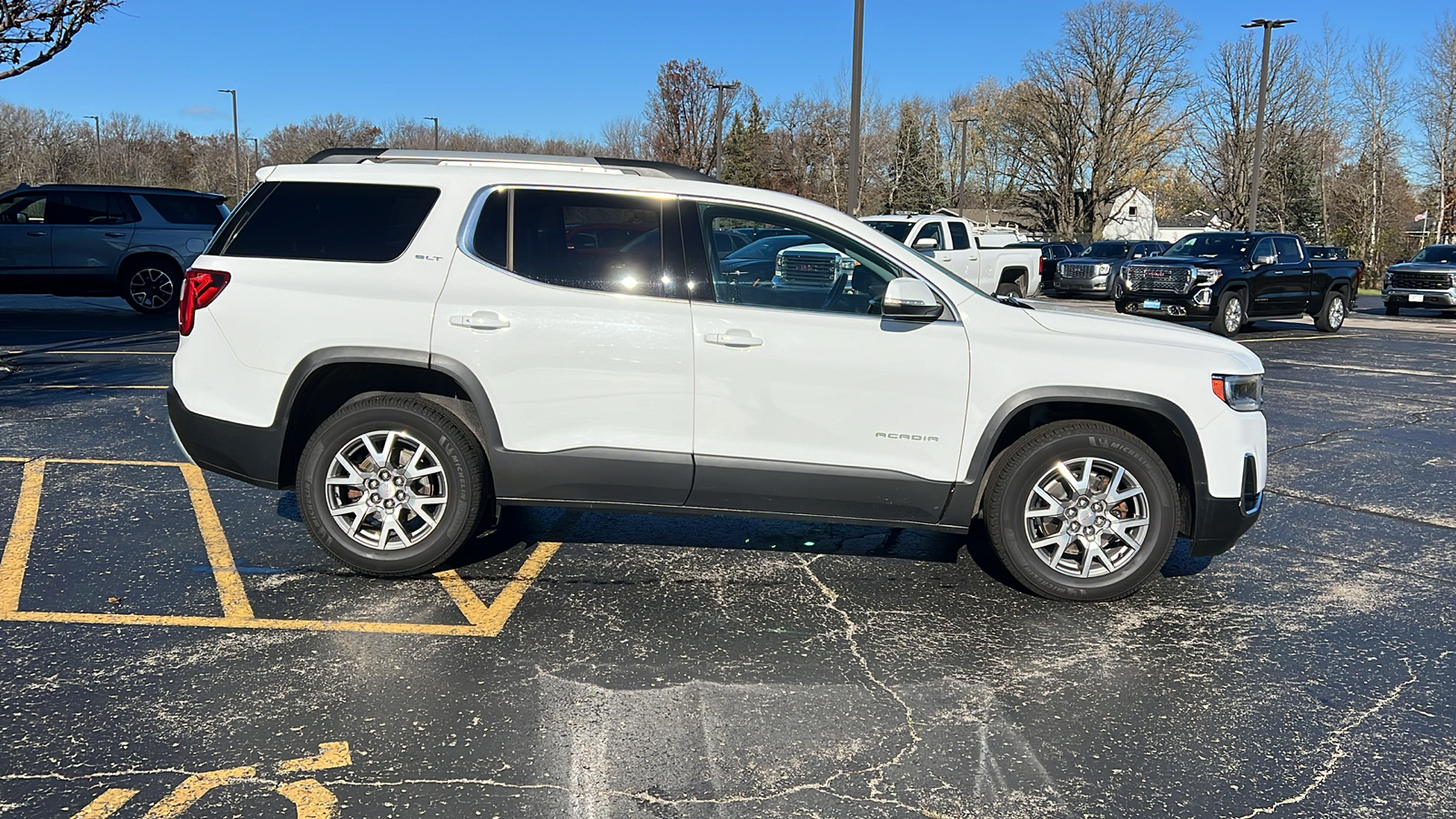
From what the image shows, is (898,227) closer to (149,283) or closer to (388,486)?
(149,283)

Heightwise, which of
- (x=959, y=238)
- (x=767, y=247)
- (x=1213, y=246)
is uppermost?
(x=959, y=238)

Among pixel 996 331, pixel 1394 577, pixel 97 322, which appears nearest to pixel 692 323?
pixel 996 331

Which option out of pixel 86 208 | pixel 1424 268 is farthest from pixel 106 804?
pixel 1424 268

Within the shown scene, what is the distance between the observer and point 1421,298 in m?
23.7

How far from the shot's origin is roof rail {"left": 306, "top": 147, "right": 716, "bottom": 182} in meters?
4.86

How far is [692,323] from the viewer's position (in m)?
4.55

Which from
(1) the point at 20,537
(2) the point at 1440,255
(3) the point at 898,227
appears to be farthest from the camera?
(2) the point at 1440,255

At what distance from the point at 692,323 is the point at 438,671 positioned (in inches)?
67.0

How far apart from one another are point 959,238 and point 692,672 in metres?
16.7

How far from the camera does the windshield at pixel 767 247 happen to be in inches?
186

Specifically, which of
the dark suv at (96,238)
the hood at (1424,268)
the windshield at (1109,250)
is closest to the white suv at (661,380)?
the dark suv at (96,238)

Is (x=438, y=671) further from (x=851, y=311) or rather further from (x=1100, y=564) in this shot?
(x=1100, y=564)

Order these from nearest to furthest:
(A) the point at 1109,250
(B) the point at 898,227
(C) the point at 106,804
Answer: (C) the point at 106,804 → (B) the point at 898,227 → (A) the point at 1109,250

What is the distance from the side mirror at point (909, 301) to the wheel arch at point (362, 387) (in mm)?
1745
